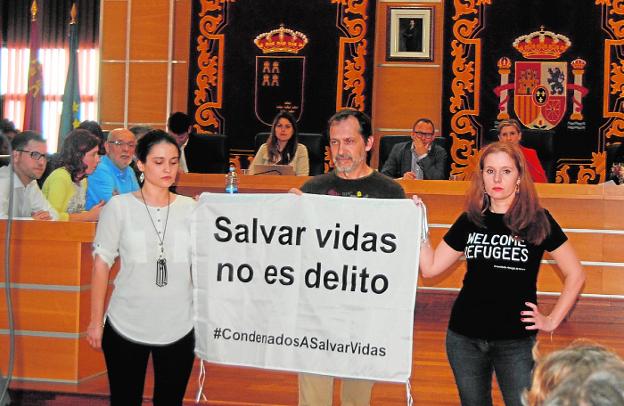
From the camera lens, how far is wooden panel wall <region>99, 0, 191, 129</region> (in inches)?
439

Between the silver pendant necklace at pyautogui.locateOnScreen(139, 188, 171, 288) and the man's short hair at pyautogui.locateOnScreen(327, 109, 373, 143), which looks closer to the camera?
the silver pendant necklace at pyautogui.locateOnScreen(139, 188, 171, 288)

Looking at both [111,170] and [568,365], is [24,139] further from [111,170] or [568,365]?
[568,365]

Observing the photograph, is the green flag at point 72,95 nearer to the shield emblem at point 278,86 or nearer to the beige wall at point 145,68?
the beige wall at point 145,68

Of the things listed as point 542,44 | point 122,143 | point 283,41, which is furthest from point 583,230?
point 283,41

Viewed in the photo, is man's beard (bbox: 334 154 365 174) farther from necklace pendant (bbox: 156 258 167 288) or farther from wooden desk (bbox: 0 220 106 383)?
wooden desk (bbox: 0 220 106 383)

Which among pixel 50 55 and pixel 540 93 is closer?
pixel 540 93

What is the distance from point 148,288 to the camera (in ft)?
11.5

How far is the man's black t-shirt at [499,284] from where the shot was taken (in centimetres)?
327

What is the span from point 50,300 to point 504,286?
2813 mm

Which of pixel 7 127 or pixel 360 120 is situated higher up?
pixel 7 127

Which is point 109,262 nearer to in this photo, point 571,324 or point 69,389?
point 69,389

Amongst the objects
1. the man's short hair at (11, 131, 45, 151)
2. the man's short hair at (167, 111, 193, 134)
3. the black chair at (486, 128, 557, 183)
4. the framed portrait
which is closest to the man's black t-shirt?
the man's short hair at (11, 131, 45, 151)

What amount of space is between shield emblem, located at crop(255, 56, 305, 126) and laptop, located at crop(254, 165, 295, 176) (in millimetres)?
2603

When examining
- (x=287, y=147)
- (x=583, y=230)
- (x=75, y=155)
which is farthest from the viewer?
(x=287, y=147)
